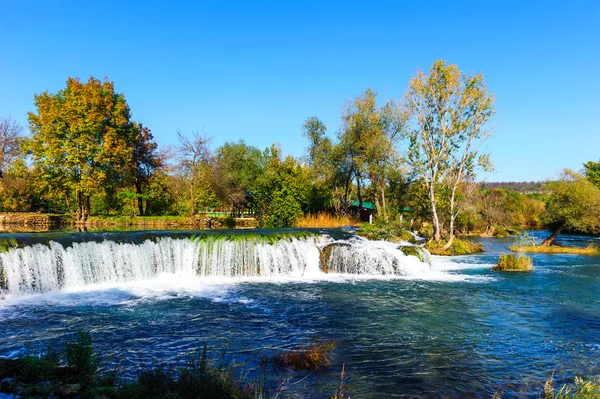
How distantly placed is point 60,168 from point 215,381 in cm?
3315

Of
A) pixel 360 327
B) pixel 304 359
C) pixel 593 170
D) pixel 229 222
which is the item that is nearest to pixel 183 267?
pixel 360 327

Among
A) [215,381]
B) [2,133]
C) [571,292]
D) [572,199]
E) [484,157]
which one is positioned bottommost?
[571,292]

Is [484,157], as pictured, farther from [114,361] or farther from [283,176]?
[114,361]

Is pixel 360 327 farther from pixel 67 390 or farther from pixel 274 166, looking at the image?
pixel 274 166

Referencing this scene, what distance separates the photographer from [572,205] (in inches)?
1041

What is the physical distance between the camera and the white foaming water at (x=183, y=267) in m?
12.0

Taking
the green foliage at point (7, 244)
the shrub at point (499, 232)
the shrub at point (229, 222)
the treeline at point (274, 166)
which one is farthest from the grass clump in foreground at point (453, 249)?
the green foliage at point (7, 244)

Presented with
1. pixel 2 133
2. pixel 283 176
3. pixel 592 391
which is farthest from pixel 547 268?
pixel 2 133

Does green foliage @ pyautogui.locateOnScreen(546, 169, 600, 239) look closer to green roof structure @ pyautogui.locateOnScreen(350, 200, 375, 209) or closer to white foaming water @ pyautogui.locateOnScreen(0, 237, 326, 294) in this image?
white foaming water @ pyautogui.locateOnScreen(0, 237, 326, 294)

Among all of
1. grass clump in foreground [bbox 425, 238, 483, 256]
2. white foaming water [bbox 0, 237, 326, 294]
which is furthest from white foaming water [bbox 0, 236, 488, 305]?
grass clump in foreground [bbox 425, 238, 483, 256]

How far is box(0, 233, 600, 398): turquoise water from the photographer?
252 inches

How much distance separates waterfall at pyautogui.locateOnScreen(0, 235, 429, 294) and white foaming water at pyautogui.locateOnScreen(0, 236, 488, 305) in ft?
0.09

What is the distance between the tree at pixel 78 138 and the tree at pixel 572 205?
30.9 m

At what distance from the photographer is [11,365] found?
5.32 m
